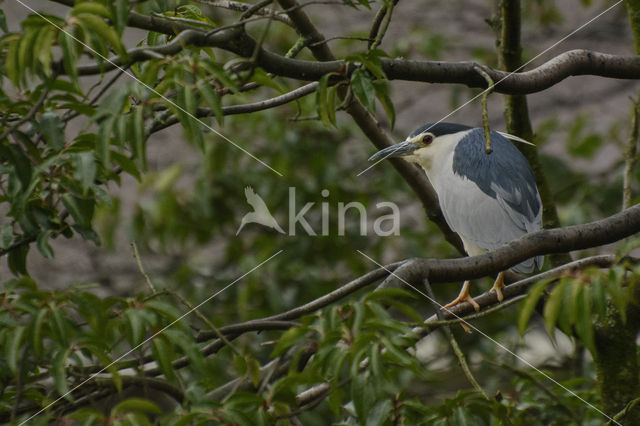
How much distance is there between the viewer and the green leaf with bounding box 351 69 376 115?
892mm

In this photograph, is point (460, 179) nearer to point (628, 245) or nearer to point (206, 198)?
point (628, 245)

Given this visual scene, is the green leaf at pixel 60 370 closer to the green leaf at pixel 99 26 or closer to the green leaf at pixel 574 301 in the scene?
the green leaf at pixel 99 26

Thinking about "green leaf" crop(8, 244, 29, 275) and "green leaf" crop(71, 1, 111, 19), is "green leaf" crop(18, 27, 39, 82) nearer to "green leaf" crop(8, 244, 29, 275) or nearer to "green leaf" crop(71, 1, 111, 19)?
"green leaf" crop(71, 1, 111, 19)

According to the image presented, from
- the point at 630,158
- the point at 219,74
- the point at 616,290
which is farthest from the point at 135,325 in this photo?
the point at 630,158

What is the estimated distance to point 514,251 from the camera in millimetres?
886

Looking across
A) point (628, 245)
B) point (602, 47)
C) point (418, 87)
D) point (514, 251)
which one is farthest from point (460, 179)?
point (602, 47)

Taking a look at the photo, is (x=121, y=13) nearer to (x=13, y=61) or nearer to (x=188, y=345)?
(x=13, y=61)

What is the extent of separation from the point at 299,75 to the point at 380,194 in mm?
1275

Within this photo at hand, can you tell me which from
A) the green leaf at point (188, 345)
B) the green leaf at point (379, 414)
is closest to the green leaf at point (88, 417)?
the green leaf at point (188, 345)

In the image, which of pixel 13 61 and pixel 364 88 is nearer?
pixel 13 61

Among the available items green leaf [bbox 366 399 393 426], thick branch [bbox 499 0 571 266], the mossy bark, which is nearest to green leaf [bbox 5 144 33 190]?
green leaf [bbox 366 399 393 426]

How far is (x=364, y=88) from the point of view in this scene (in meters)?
0.90

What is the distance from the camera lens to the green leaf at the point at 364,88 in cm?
89

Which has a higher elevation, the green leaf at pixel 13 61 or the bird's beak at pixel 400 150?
the green leaf at pixel 13 61
